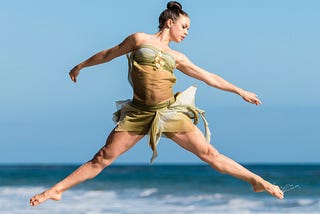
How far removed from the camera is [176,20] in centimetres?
798

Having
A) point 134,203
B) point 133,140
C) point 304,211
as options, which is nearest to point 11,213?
point 134,203

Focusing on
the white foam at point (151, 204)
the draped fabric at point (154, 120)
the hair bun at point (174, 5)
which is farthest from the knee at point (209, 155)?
the white foam at point (151, 204)

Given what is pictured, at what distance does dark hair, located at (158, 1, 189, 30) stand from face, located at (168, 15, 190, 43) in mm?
32

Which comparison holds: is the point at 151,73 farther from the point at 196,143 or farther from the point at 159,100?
the point at 196,143

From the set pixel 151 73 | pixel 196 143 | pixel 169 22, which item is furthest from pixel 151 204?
pixel 169 22

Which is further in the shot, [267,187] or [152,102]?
[267,187]

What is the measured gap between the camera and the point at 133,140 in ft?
26.7

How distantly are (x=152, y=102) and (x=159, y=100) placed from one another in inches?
2.4

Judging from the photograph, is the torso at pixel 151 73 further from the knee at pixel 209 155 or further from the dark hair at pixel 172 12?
the knee at pixel 209 155

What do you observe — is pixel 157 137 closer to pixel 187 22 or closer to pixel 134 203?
pixel 187 22

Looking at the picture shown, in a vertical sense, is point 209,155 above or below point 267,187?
above

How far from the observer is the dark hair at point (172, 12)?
7.98 m

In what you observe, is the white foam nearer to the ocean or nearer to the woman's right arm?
the ocean

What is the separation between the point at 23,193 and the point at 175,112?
51.8 feet
